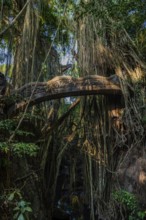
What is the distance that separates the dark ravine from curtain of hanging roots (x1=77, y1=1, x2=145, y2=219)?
173 mm

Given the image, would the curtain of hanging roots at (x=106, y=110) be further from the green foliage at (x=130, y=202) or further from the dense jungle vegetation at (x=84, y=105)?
the green foliage at (x=130, y=202)

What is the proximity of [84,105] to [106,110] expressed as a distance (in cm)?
26

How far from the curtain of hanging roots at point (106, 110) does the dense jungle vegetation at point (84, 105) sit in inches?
0.4

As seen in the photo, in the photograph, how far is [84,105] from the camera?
319 cm

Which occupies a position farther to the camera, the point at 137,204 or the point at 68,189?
the point at 68,189

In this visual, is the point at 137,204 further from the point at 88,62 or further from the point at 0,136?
the point at 88,62

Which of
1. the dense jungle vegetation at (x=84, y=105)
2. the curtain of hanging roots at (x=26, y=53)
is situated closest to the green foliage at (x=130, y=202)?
the dense jungle vegetation at (x=84, y=105)

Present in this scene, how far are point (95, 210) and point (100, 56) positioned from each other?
170 cm

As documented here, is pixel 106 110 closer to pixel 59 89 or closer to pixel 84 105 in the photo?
pixel 84 105

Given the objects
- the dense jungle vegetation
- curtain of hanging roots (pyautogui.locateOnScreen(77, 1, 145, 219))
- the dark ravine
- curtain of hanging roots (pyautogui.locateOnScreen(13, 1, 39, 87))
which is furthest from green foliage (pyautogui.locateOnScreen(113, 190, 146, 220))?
curtain of hanging roots (pyautogui.locateOnScreen(13, 1, 39, 87))

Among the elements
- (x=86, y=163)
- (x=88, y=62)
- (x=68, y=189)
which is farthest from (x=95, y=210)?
(x=88, y=62)

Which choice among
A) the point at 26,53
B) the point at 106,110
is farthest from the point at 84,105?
the point at 26,53

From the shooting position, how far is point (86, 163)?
9.86ft

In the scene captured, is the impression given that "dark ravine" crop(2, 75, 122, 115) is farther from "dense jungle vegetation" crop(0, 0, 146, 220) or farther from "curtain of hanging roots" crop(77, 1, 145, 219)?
"curtain of hanging roots" crop(77, 1, 145, 219)
